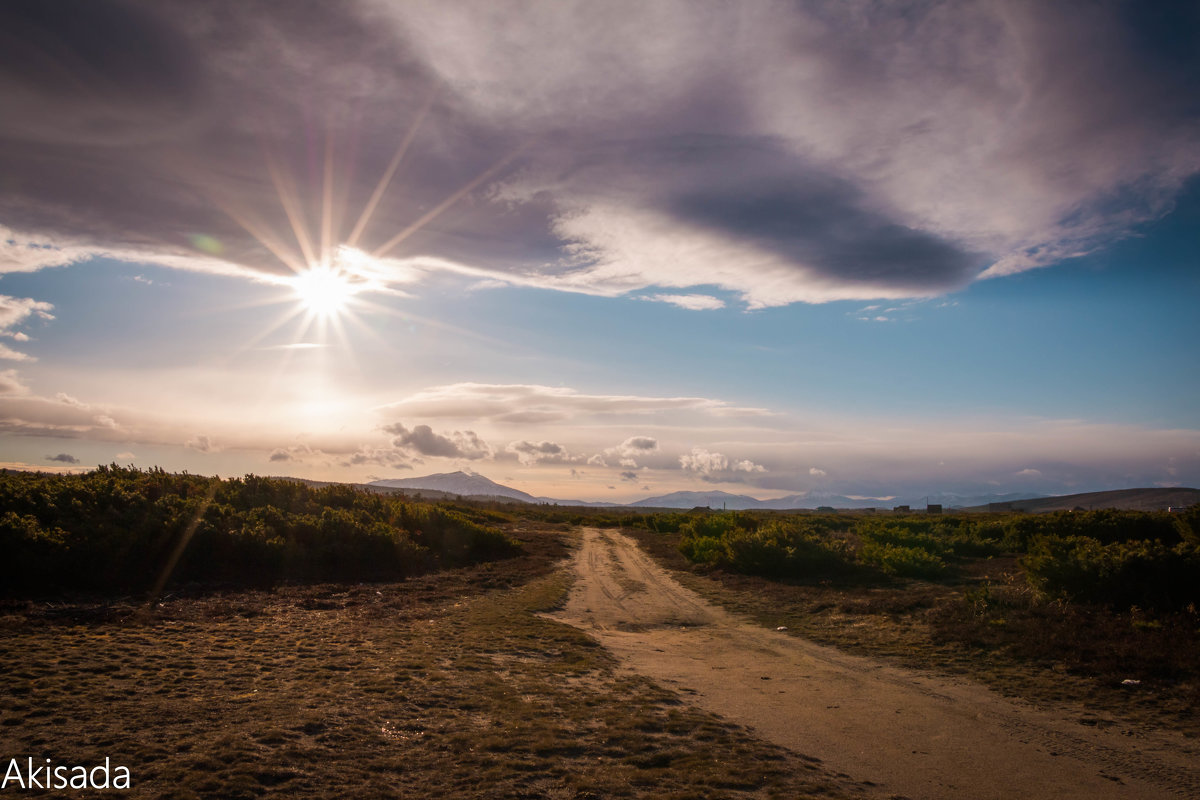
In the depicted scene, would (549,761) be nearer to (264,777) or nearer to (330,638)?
(264,777)

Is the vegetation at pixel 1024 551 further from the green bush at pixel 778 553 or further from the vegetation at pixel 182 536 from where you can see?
the vegetation at pixel 182 536

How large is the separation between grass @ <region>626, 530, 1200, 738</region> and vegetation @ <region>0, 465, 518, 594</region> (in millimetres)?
11939

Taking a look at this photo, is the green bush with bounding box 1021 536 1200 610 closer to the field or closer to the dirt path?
the field

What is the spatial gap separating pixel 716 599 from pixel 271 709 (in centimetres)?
1386

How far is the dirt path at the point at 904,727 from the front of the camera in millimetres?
6142

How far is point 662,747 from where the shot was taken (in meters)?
6.66

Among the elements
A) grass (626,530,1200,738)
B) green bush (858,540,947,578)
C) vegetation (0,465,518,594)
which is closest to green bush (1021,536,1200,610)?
grass (626,530,1200,738)

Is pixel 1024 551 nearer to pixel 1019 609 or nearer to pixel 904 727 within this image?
pixel 1019 609

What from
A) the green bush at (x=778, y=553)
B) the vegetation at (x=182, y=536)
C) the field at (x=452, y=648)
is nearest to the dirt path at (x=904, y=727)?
the field at (x=452, y=648)

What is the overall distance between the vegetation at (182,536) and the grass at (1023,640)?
39.2 feet

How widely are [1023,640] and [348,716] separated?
10.9 m

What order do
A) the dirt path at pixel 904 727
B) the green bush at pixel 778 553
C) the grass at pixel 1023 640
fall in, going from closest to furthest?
the dirt path at pixel 904 727, the grass at pixel 1023 640, the green bush at pixel 778 553

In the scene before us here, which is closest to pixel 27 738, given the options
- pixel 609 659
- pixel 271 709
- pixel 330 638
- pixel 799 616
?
pixel 271 709

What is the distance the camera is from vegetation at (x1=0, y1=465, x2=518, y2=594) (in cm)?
1326
